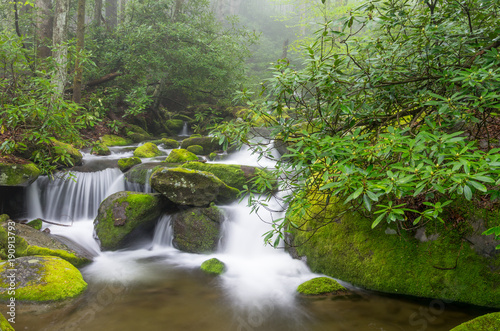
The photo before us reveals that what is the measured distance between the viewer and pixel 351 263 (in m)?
4.47

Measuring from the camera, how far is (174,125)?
14.5 meters

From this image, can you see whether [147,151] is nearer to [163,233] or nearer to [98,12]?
[163,233]

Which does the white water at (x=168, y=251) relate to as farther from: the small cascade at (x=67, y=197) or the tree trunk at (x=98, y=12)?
the tree trunk at (x=98, y=12)

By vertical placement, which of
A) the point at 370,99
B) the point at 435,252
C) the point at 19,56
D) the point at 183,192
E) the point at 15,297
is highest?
the point at 19,56

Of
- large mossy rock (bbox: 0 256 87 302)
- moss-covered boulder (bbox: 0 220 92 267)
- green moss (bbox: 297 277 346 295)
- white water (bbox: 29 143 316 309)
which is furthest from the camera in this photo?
moss-covered boulder (bbox: 0 220 92 267)

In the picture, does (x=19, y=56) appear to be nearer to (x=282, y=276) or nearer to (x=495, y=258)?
(x=282, y=276)

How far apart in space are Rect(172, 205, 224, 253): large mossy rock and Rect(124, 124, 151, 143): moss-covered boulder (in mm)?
6623

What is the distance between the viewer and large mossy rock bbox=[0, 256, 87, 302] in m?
3.91

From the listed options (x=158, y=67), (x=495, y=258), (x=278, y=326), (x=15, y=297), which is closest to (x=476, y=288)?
(x=495, y=258)

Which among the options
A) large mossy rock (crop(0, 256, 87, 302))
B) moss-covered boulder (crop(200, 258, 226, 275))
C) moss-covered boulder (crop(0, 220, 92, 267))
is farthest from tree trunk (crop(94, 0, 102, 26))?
moss-covered boulder (crop(200, 258, 226, 275))

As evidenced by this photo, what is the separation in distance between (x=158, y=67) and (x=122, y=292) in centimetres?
933

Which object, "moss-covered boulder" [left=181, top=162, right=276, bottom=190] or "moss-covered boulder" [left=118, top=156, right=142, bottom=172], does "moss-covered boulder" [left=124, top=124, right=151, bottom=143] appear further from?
"moss-covered boulder" [left=181, top=162, right=276, bottom=190]

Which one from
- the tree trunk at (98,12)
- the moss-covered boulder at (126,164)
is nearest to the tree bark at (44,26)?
the tree trunk at (98,12)

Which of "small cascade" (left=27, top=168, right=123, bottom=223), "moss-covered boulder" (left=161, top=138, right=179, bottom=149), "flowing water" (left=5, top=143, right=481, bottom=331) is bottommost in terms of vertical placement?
"flowing water" (left=5, top=143, right=481, bottom=331)
